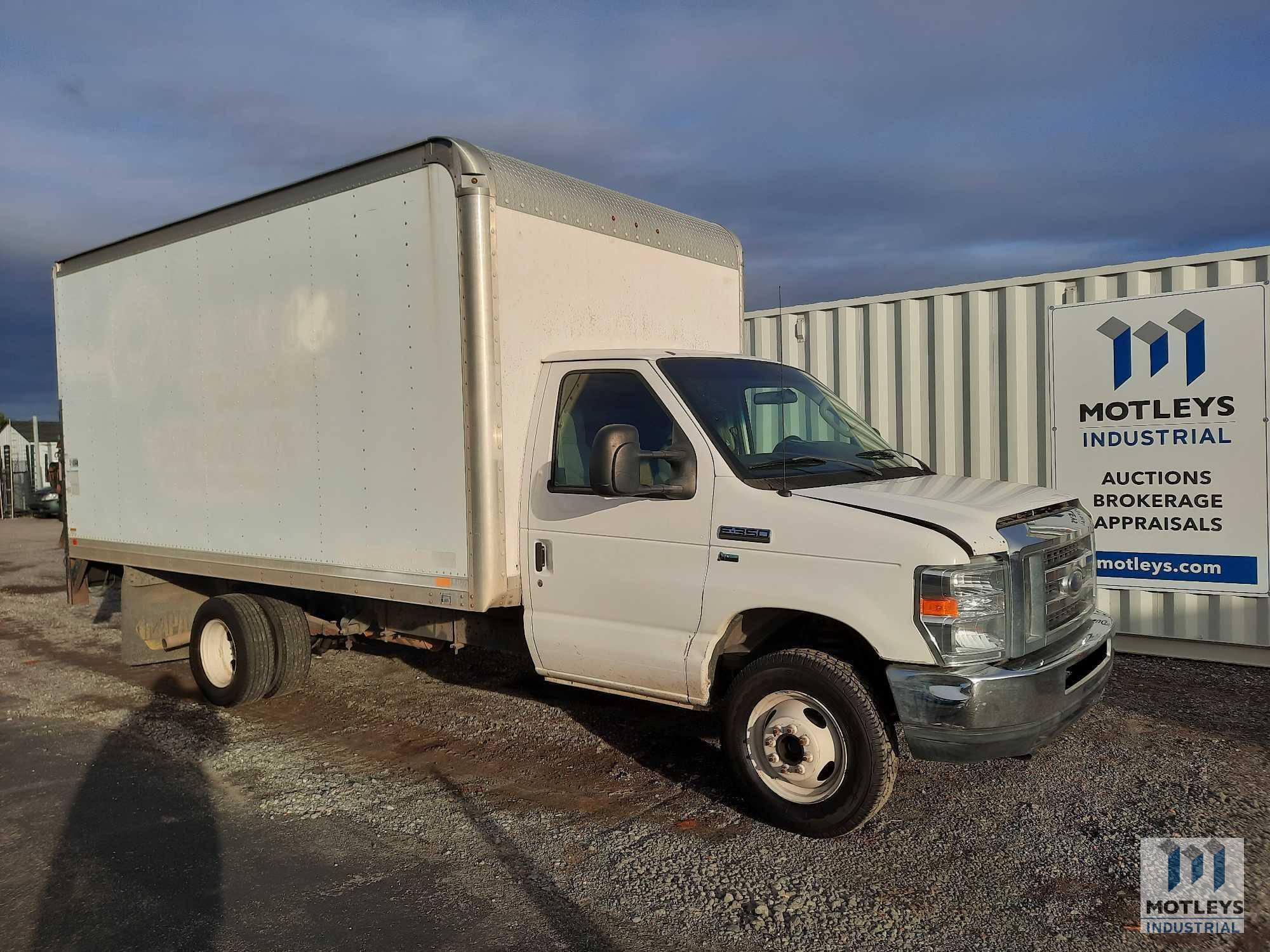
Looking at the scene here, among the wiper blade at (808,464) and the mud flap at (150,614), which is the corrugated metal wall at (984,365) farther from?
the mud flap at (150,614)

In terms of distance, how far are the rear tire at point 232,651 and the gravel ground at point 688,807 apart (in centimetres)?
22

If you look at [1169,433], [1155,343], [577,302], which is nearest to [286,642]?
[577,302]

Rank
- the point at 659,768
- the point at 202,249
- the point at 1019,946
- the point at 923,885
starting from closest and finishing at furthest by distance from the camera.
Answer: the point at 1019,946 < the point at 923,885 < the point at 659,768 < the point at 202,249

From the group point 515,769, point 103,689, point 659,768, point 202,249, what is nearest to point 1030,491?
point 659,768

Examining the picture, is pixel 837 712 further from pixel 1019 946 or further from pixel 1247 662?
pixel 1247 662

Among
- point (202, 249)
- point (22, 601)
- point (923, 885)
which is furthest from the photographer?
point (22, 601)

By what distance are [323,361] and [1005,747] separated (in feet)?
14.7

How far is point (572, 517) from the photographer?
527 cm

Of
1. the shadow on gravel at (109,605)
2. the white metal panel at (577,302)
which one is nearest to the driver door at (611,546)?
the white metal panel at (577,302)

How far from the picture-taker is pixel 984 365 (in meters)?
8.56

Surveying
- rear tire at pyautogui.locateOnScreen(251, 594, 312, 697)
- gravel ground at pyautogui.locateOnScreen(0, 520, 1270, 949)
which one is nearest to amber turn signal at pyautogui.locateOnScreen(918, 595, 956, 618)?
gravel ground at pyautogui.locateOnScreen(0, 520, 1270, 949)

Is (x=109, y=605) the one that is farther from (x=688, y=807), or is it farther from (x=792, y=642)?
(x=792, y=642)

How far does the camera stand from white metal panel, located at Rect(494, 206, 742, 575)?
Result: 5406 mm

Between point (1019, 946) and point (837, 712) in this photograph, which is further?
point (837, 712)
